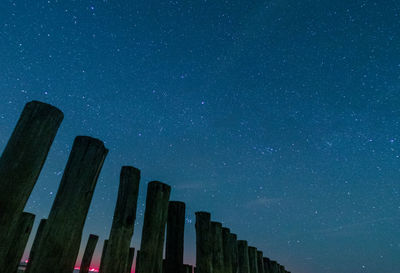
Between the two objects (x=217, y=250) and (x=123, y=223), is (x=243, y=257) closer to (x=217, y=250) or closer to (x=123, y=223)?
(x=217, y=250)

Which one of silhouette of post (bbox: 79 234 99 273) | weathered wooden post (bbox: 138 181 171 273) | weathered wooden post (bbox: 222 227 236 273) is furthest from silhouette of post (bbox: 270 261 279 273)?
weathered wooden post (bbox: 138 181 171 273)

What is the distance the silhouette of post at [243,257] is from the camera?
5.71 m

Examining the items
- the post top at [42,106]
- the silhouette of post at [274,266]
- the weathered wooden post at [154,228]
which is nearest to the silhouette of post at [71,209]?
the post top at [42,106]

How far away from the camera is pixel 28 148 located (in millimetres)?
2053

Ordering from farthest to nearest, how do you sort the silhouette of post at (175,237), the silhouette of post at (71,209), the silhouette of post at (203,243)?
the silhouette of post at (203,243) < the silhouette of post at (175,237) < the silhouette of post at (71,209)

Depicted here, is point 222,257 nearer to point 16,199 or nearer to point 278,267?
point 16,199

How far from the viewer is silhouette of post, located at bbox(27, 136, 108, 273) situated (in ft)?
6.86

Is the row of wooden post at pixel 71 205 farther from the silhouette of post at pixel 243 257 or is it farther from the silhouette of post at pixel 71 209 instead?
the silhouette of post at pixel 243 257

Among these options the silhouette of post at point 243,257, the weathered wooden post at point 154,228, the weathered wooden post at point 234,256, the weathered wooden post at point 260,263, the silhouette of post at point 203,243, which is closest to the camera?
the weathered wooden post at point 154,228

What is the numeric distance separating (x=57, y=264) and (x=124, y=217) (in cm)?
90

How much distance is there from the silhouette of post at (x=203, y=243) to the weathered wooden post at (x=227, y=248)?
2.40 feet

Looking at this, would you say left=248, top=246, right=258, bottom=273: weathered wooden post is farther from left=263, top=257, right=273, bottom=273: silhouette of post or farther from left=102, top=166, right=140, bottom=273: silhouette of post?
left=102, top=166, right=140, bottom=273: silhouette of post

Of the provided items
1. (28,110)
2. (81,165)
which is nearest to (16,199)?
(81,165)

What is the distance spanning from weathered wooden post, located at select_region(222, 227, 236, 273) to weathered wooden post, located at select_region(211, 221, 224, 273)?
35 cm
